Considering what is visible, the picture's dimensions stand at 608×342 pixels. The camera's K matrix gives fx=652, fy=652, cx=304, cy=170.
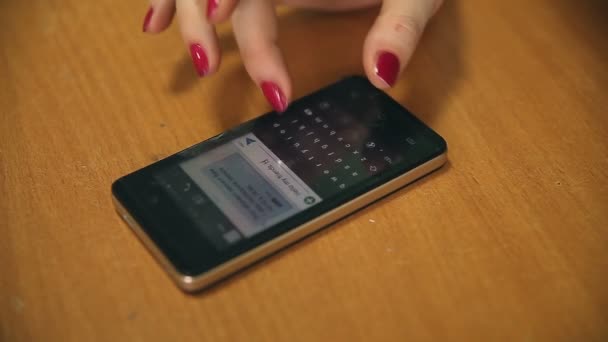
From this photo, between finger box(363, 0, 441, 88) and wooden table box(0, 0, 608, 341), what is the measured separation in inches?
1.4

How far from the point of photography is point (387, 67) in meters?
0.42

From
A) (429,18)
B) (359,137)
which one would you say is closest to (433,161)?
(359,137)

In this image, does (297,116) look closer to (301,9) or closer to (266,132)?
(266,132)

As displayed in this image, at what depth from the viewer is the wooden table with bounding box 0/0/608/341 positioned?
1.08 feet

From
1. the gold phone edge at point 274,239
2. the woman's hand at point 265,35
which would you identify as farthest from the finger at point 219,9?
the gold phone edge at point 274,239

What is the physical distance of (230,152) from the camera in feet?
1.30

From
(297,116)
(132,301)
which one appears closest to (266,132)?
(297,116)

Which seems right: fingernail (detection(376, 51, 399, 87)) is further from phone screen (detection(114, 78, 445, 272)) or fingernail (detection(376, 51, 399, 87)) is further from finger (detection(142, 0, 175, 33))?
finger (detection(142, 0, 175, 33))

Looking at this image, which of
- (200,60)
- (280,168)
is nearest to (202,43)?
(200,60)

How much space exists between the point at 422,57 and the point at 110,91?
23 cm

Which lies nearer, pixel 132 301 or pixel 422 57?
pixel 132 301

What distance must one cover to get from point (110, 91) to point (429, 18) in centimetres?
24

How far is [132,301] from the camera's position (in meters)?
0.33

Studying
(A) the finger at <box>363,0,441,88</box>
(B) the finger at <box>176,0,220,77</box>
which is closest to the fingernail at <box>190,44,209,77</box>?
(B) the finger at <box>176,0,220,77</box>
